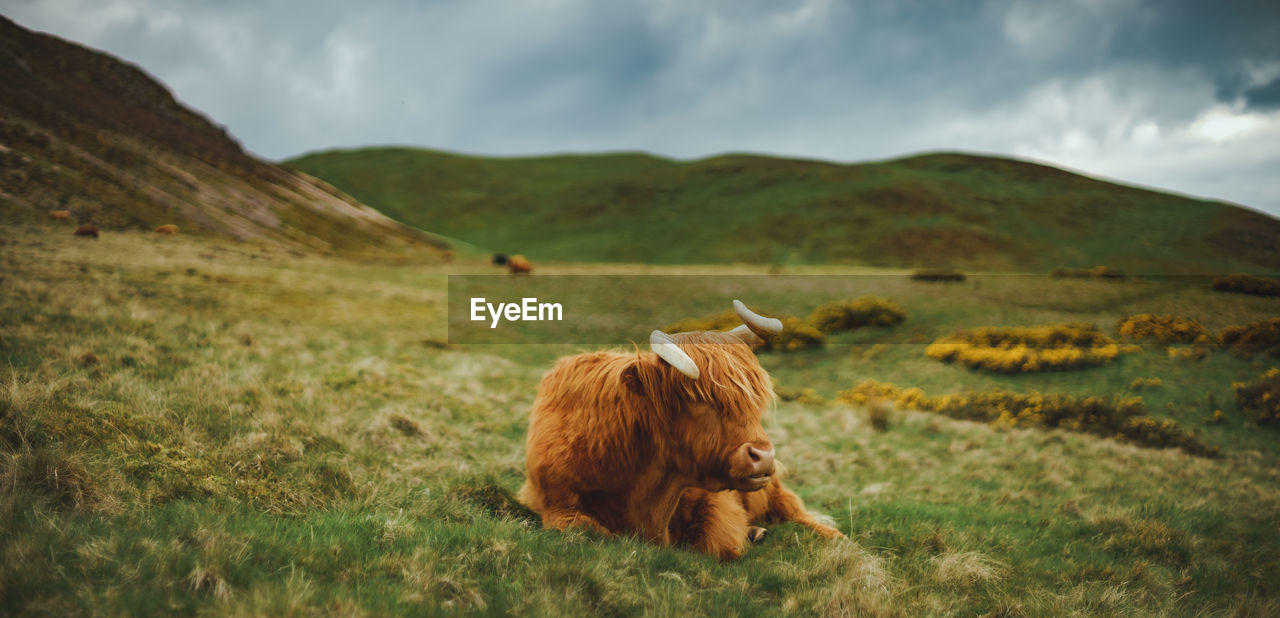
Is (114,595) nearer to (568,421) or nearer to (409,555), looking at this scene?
(409,555)

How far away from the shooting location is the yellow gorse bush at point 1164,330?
15.7 meters

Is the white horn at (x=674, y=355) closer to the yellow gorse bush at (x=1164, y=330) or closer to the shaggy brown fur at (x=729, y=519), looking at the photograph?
the shaggy brown fur at (x=729, y=519)

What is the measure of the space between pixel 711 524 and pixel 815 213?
80073 mm

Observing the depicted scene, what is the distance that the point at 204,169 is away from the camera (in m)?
42.8

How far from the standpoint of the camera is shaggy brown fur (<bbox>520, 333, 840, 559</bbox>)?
4.13 metres

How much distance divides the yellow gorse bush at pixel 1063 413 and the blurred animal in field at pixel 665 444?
9.67 metres

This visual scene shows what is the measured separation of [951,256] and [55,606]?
2833 inches

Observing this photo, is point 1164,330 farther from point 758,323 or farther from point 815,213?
point 815,213

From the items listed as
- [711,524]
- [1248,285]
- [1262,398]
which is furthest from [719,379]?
[1248,285]

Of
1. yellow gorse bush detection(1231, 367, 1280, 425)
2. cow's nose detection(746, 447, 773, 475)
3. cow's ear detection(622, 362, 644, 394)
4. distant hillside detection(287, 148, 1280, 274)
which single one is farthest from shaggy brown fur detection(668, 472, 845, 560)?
distant hillside detection(287, 148, 1280, 274)

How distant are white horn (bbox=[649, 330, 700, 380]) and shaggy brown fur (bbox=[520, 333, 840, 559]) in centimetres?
32

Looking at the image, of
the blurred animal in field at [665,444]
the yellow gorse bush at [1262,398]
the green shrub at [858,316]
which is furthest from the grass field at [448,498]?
the green shrub at [858,316]

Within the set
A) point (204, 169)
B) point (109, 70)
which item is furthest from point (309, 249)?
point (109, 70)

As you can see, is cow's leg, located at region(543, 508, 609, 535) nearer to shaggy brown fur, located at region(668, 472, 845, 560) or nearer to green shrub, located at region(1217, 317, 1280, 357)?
shaggy brown fur, located at region(668, 472, 845, 560)
